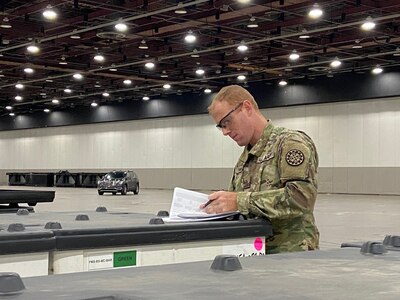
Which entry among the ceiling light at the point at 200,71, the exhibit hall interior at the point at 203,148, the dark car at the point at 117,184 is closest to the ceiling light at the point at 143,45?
the exhibit hall interior at the point at 203,148

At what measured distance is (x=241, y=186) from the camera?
154 inches

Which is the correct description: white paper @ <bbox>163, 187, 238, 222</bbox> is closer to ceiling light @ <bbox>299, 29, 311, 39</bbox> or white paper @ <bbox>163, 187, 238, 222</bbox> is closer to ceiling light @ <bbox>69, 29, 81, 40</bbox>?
ceiling light @ <bbox>299, 29, 311, 39</bbox>

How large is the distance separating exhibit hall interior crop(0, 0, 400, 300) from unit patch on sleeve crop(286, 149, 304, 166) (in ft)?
0.08

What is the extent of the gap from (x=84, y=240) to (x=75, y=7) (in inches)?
701

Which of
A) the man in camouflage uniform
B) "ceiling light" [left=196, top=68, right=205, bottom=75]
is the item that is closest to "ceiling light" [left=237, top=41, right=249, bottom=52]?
"ceiling light" [left=196, top=68, right=205, bottom=75]

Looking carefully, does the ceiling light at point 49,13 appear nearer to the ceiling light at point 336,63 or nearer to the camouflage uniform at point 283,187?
the ceiling light at point 336,63

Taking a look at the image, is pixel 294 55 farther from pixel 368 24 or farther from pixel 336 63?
pixel 368 24

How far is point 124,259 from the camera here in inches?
132

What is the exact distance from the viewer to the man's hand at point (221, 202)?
3.71 meters

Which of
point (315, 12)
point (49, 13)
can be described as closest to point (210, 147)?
point (315, 12)

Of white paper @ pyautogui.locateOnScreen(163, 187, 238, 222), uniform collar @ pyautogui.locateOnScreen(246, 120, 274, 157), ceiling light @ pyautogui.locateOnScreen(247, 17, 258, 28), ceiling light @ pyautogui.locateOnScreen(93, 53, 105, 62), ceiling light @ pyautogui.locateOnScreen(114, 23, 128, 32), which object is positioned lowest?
white paper @ pyautogui.locateOnScreen(163, 187, 238, 222)

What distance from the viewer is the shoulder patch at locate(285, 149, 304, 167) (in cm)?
354

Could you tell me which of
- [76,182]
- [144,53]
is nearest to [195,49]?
[144,53]

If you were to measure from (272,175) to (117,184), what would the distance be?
1131 inches
